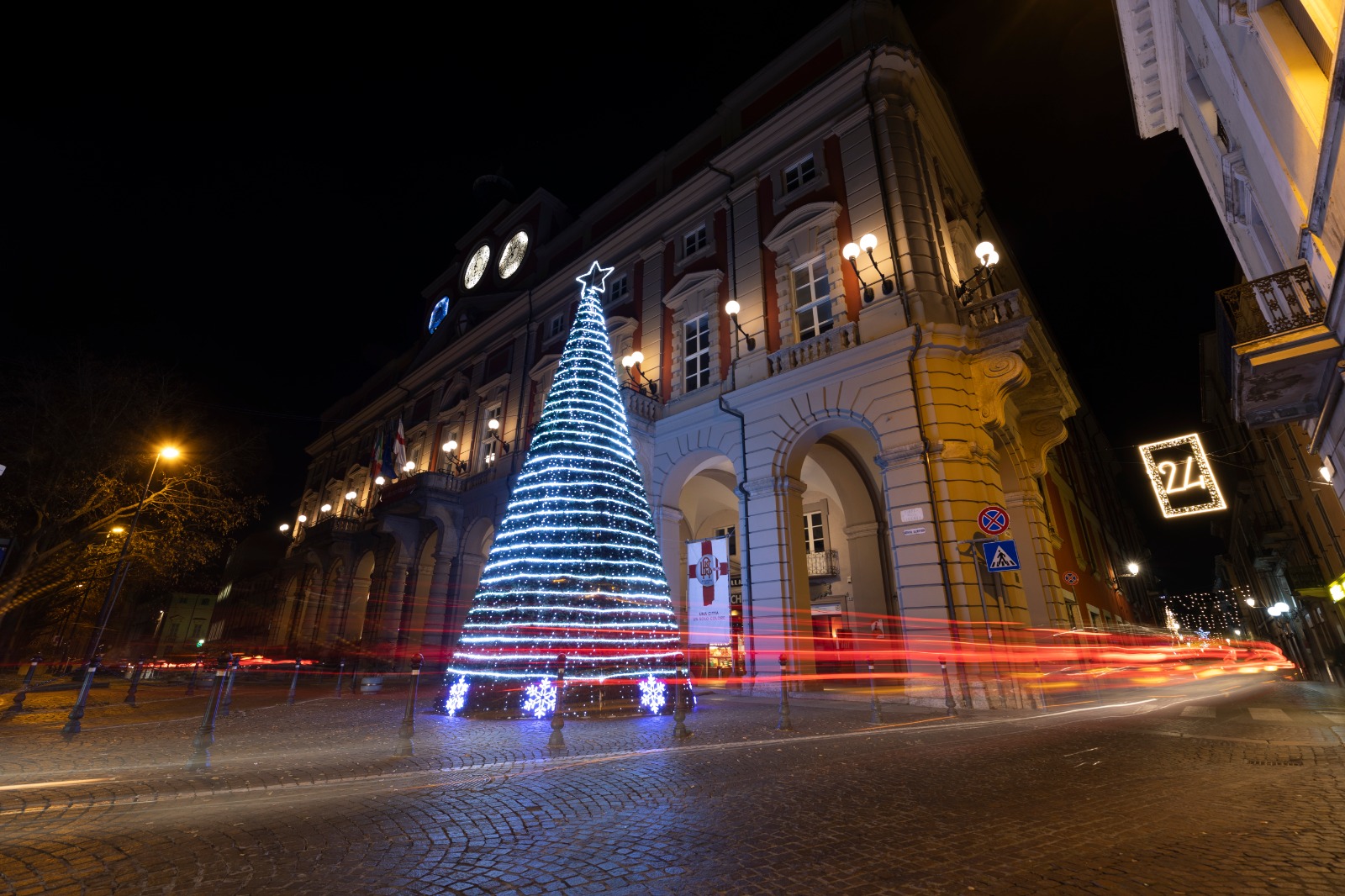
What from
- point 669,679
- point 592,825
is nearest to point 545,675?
point 669,679

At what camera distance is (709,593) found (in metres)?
13.4

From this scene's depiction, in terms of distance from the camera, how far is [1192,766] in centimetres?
577

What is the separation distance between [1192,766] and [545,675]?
8.40m

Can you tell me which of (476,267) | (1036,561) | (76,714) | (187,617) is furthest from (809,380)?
(187,617)

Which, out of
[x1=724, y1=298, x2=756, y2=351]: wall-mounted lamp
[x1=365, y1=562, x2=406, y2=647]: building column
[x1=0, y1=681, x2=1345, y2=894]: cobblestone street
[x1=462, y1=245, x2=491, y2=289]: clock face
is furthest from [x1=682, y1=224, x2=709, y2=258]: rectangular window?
[x1=365, y1=562, x2=406, y2=647]: building column

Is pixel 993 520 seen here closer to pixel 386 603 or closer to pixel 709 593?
pixel 709 593

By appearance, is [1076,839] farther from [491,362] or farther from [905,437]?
[491,362]

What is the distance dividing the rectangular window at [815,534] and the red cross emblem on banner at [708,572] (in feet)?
20.5

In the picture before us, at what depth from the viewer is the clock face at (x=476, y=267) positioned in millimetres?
32562

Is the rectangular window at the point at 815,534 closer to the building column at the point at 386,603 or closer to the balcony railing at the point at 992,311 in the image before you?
the balcony railing at the point at 992,311

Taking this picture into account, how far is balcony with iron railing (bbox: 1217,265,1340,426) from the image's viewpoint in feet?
23.4

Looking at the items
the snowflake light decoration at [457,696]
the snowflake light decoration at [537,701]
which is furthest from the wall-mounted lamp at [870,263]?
the snowflake light decoration at [457,696]

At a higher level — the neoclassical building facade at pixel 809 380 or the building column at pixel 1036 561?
the neoclassical building facade at pixel 809 380

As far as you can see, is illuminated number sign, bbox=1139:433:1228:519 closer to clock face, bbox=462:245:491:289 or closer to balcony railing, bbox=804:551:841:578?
balcony railing, bbox=804:551:841:578
